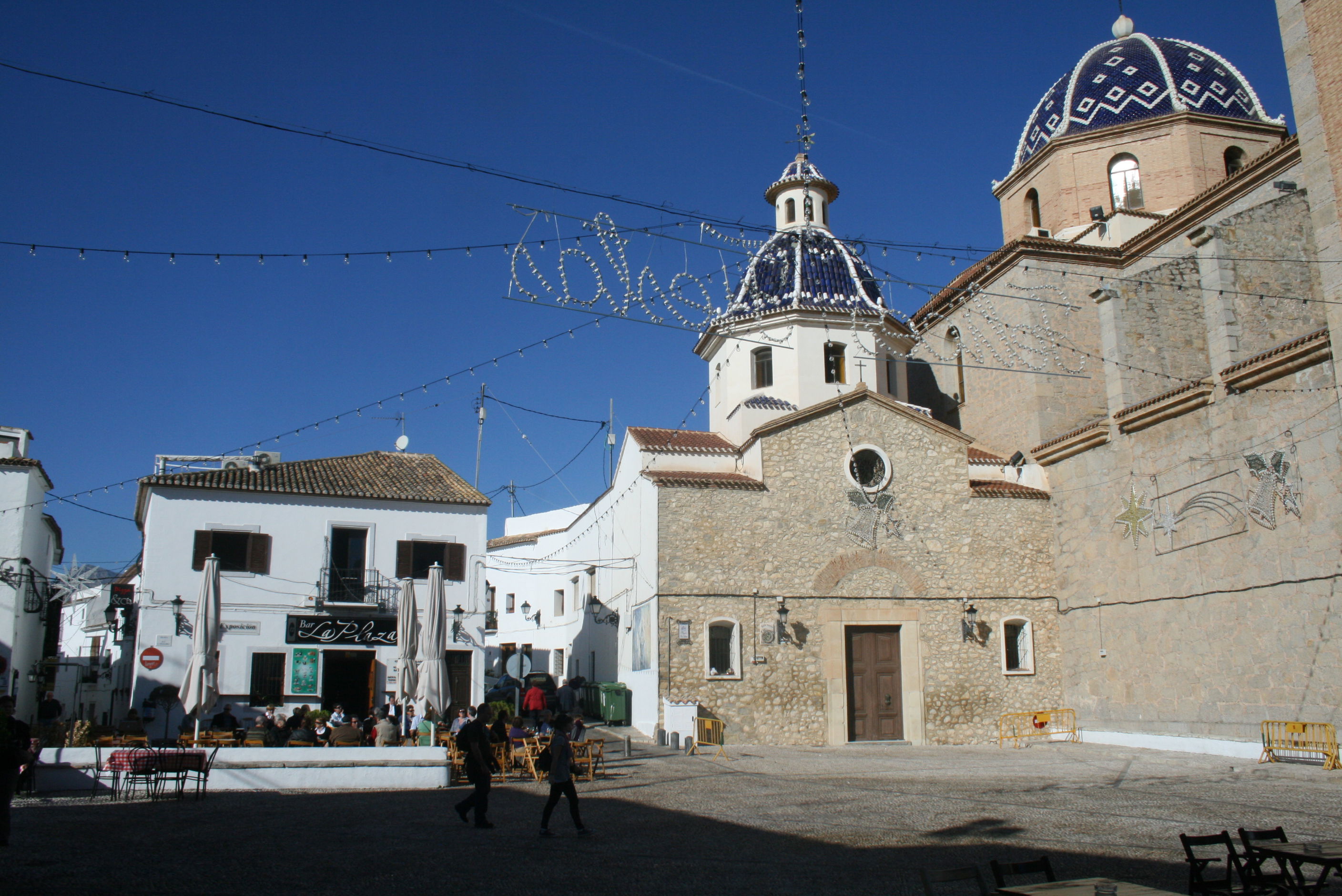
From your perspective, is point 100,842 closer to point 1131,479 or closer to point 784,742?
point 784,742

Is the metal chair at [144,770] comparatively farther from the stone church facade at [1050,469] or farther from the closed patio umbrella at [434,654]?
the stone church facade at [1050,469]

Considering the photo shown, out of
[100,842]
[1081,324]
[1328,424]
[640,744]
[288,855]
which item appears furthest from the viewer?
[1081,324]

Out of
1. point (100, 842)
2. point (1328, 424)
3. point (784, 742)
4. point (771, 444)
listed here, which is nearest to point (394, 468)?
→ point (771, 444)

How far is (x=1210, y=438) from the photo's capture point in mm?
17828

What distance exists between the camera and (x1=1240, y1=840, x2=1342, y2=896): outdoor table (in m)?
5.88

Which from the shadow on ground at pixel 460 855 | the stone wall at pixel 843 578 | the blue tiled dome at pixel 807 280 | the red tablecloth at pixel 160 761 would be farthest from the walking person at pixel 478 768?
the blue tiled dome at pixel 807 280

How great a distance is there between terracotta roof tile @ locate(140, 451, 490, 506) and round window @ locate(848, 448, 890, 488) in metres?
8.31

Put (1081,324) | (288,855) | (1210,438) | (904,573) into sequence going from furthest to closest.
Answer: (1081,324) < (904,573) < (1210,438) < (288,855)

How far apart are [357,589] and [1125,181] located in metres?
20.9

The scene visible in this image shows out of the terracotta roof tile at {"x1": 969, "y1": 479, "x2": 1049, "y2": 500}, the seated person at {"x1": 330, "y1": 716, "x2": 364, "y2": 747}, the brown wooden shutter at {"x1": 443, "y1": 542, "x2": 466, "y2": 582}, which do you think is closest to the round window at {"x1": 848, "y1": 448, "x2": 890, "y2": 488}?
the terracotta roof tile at {"x1": 969, "y1": 479, "x2": 1049, "y2": 500}

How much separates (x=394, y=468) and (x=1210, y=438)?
17.6 metres

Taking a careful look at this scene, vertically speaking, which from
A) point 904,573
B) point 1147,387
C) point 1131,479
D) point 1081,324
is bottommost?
point 904,573

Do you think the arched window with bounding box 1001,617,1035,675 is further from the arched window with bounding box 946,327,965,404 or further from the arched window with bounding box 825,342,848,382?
the arched window with bounding box 946,327,965,404

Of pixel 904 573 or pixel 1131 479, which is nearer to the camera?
pixel 1131 479
